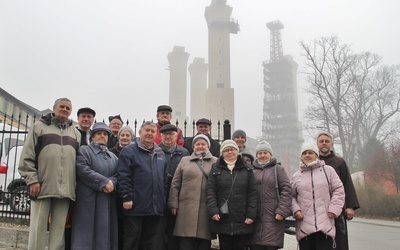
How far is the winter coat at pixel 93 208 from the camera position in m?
3.95

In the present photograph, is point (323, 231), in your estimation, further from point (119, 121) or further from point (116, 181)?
point (119, 121)

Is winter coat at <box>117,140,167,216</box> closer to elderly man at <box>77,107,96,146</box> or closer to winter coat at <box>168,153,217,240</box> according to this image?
winter coat at <box>168,153,217,240</box>

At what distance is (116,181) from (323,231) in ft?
8.41

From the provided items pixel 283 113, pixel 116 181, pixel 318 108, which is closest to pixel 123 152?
pixel 116 181

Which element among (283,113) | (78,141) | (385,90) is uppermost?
(283,113)

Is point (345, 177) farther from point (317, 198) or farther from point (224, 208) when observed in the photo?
point (224, 208)

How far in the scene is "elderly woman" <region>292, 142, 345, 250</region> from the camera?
401cm

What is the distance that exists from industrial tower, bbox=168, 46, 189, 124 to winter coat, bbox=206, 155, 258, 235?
103485 millimetres

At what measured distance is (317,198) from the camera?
13.5ft

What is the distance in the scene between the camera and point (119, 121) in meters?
6.08

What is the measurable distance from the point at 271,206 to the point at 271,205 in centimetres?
1

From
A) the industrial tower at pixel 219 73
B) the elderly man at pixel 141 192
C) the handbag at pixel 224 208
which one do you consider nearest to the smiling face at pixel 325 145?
the handbag at pixel 224 208

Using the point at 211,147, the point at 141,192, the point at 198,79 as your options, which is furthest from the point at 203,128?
the point at 198,79

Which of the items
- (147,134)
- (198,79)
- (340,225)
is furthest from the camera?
(198,79)
